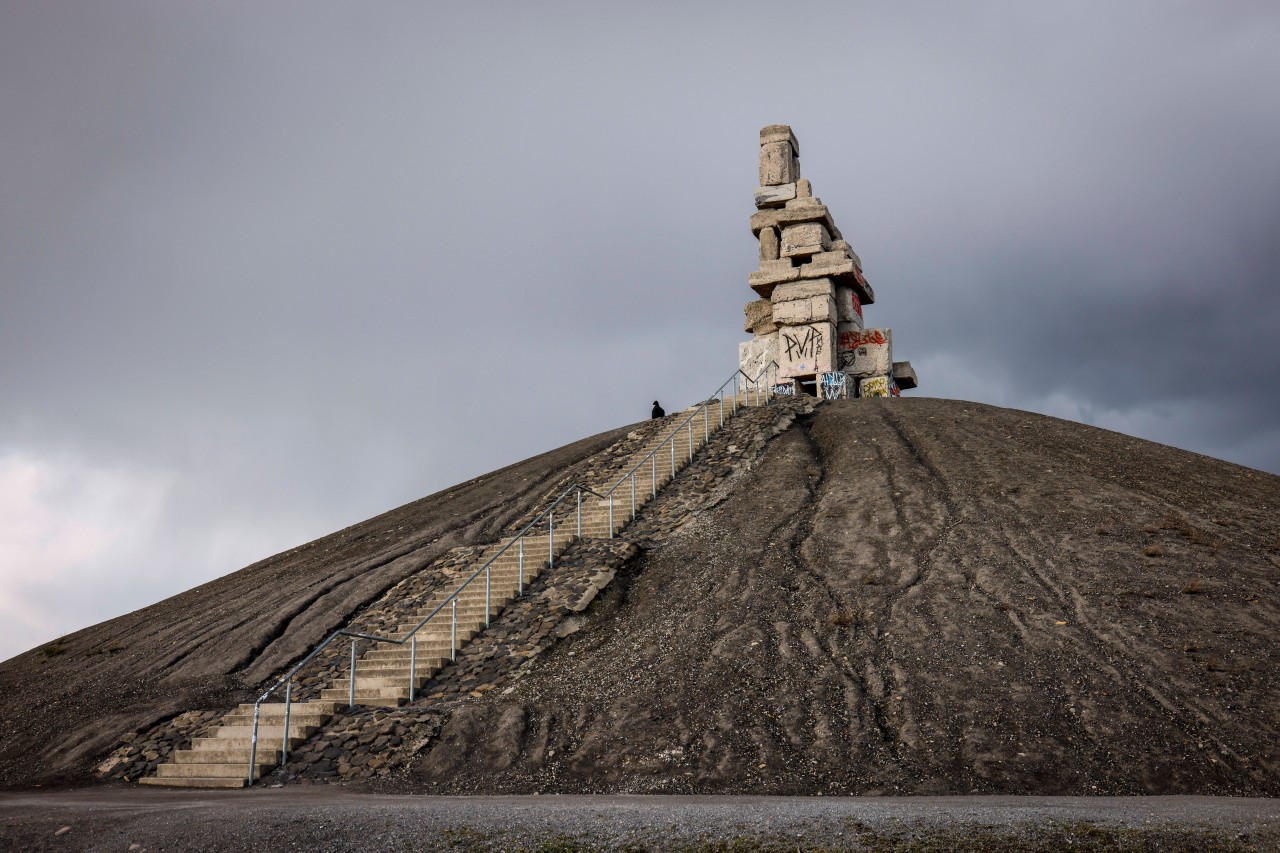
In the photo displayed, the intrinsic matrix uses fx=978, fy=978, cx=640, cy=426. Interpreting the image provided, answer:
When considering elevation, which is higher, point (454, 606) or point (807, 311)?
point (807, 311)

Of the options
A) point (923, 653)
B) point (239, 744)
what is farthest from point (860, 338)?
point (239, 744)

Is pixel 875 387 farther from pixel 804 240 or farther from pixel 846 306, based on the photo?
pixel 804 240

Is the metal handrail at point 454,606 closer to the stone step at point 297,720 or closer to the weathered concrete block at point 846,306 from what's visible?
the stone step at point 297,720

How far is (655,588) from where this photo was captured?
18297 millimetres

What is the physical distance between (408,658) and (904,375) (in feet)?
80.1

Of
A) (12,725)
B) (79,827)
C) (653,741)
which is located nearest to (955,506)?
(653,741)

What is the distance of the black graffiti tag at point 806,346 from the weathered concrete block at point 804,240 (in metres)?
3.02

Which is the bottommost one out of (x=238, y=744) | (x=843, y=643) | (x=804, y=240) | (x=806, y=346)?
(x=238, y=744)

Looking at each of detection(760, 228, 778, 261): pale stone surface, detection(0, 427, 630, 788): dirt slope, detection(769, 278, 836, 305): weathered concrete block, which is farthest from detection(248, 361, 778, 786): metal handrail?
detection(760, 228, 778, 261): pale stone surface

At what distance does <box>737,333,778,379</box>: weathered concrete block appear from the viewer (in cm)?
3506

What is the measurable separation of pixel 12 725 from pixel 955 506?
61.5ft

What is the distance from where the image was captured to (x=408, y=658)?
55.3 ft

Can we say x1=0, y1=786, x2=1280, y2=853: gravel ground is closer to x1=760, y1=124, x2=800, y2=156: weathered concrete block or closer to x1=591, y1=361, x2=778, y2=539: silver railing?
x1=591, y1=361, x2=778, y2=539: silver railing

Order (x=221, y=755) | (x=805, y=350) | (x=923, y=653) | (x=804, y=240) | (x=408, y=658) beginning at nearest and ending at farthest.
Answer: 1. (x=221, y=755)
2. (x=923, y=653)
3. (x=408, y=658)
4. (x=805, y=350)
5. (x=804, y=240)
